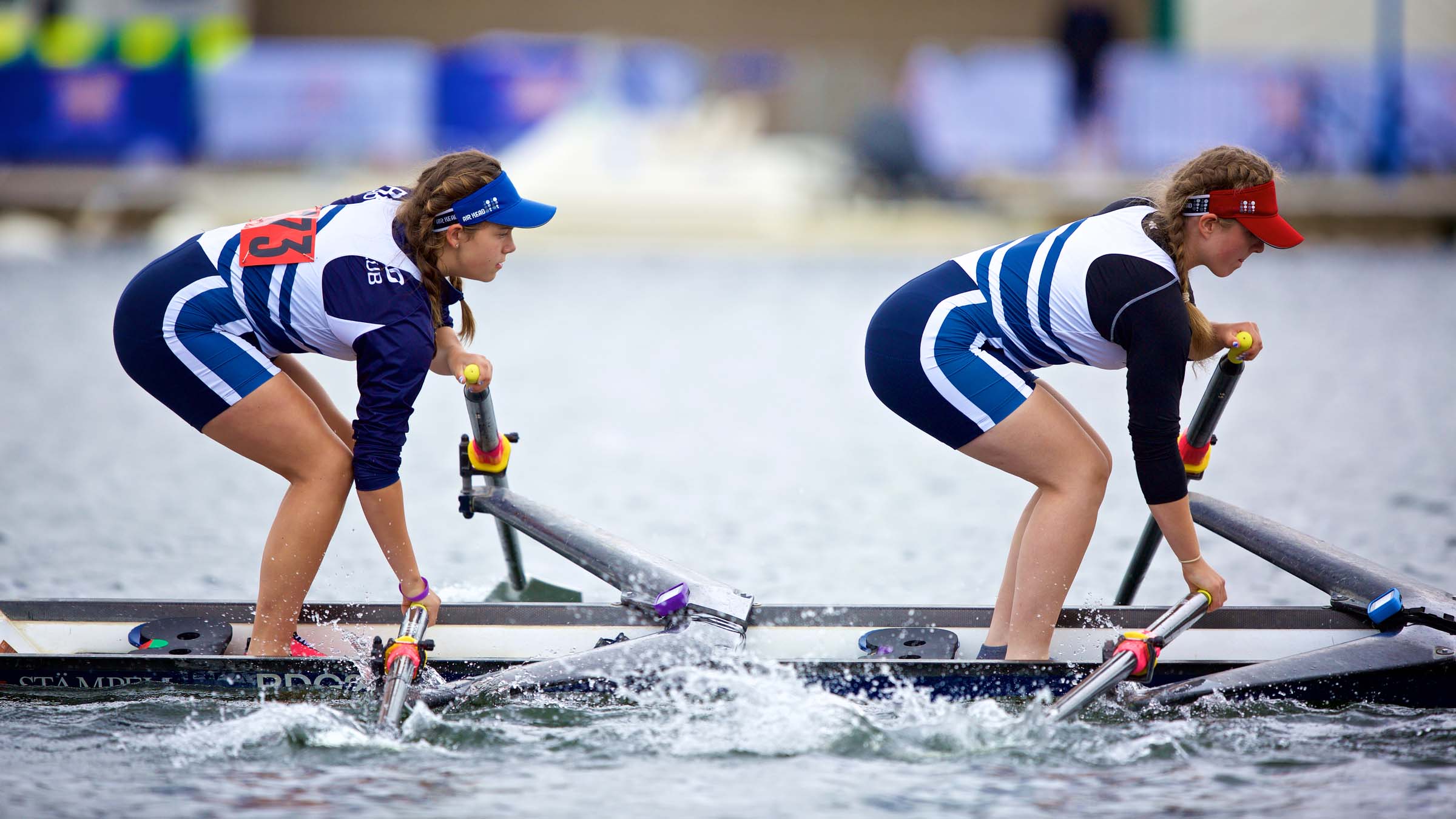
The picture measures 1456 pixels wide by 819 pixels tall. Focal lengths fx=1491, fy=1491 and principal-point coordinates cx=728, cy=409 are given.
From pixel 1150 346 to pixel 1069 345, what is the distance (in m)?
0.34

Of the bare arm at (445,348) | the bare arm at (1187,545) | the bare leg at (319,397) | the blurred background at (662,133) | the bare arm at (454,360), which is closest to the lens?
the bare arm at (1187,545)

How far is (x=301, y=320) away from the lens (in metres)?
4.43

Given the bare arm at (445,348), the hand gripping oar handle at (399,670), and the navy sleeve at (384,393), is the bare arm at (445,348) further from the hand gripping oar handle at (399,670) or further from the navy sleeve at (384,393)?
the hand gripping oar handle at (399,670)

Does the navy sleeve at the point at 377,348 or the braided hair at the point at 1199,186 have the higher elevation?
the braided hair at the point at 1199,186

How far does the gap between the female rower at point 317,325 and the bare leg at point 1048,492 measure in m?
1.57

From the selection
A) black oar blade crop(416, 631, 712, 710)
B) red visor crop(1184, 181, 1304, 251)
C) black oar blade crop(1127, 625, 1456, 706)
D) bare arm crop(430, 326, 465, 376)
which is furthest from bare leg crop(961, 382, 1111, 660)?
bare arm crop(430, 326, 465, 376)

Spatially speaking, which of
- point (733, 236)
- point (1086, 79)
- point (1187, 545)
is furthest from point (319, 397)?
point (1086, 79)

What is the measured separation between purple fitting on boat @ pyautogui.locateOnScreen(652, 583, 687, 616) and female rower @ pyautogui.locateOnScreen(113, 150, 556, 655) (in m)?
0.76

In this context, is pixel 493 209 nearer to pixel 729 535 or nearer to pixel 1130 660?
pixel 1130 660

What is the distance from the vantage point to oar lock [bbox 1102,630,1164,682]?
4227 millimetres

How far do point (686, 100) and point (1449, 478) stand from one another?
14721 mm

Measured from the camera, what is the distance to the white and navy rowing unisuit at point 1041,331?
4.11 meters

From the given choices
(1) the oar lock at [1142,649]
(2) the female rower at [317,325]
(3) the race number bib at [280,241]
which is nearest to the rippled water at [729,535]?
(1) the oar lock at [1142,649]

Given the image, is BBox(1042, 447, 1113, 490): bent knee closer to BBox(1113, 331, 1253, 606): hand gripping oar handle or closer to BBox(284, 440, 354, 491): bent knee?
BBox(1113, 331, 1253, 606): hand gripping oar handle
